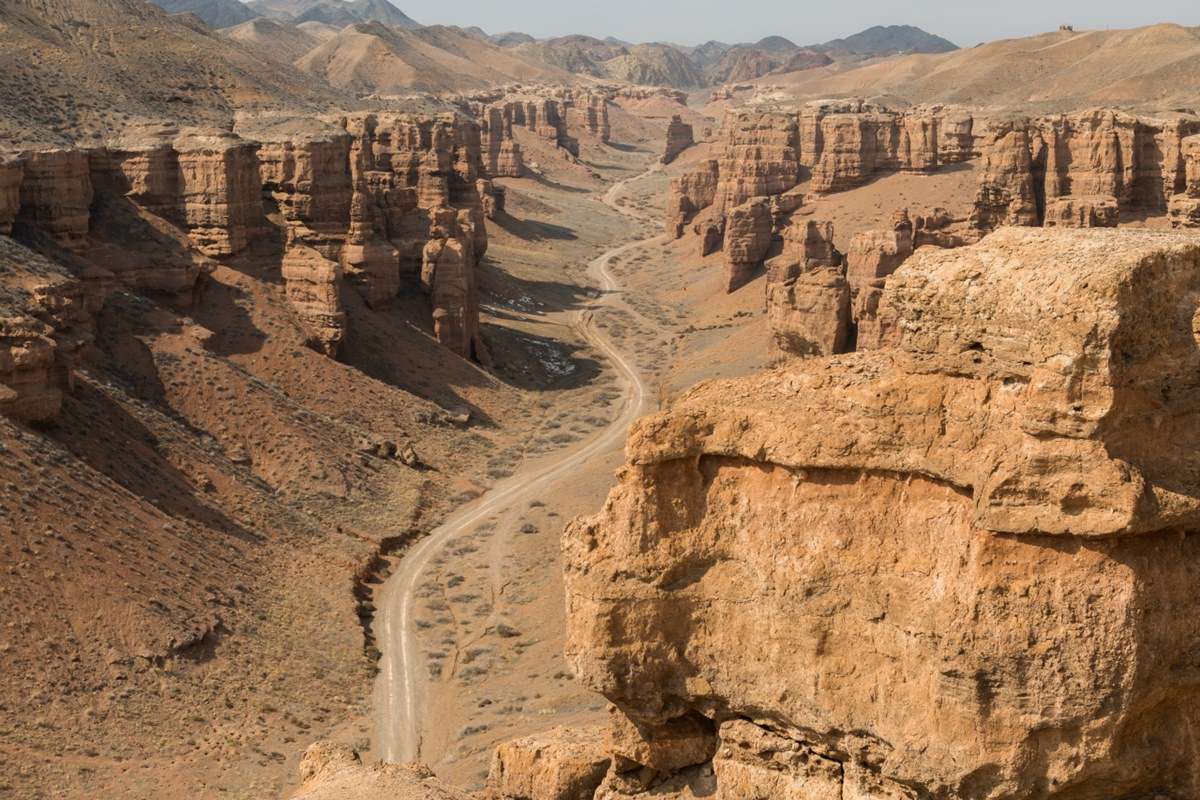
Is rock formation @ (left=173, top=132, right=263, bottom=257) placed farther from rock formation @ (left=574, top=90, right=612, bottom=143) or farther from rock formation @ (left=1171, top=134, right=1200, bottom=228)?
rock formation @ (left=574, top=90, right=612, bottom=143)

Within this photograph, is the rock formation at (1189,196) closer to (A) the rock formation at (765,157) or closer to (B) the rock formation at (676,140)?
(A) the rock formation at (765,157)

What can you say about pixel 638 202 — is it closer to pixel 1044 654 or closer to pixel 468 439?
pixel 468 439

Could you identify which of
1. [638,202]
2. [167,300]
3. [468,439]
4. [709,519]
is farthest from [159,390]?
[638,202]

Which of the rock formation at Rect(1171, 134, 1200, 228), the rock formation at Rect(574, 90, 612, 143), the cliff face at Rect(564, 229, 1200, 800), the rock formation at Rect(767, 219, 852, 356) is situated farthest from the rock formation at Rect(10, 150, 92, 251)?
the rock formation at Rect(574, 90, 612, 143)

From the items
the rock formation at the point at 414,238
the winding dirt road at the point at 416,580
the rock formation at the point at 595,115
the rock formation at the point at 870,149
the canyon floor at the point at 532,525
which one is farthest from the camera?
the rock formation at the point at 595,115

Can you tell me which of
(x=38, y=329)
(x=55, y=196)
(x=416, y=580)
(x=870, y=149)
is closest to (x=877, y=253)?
(x=416, y=580)

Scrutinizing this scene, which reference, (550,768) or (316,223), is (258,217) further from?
(550,768)

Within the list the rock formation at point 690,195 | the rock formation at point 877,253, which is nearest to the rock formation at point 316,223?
the rock formation at point 877,253
